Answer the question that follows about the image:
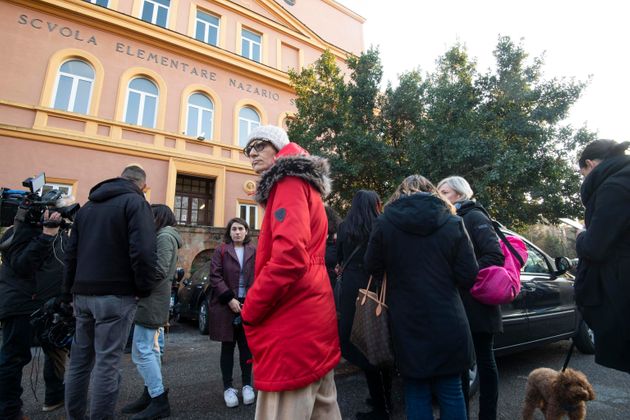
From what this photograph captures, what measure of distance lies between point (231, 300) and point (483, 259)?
2.38m

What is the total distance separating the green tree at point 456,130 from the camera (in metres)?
9.06

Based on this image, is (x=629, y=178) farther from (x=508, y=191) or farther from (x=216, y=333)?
(x=508, y=191)

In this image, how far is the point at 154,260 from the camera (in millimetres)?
2635

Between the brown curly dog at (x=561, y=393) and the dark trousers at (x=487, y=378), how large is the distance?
0.52 m

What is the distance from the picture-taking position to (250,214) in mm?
14586

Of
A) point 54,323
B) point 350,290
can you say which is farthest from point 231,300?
point 54,323

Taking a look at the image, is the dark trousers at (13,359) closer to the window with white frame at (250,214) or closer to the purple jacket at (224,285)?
the purple jacket at (224,285)

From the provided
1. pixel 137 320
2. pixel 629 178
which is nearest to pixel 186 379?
pixel 137 320

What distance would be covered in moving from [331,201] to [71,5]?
11.6m

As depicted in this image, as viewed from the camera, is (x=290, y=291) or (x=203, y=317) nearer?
(x=290, y=291)

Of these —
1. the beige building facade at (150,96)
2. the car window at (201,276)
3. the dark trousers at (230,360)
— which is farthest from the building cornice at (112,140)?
the dark trousers at (230,360)

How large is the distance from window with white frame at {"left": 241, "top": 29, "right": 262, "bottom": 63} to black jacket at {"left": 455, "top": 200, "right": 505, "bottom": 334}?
1589cm

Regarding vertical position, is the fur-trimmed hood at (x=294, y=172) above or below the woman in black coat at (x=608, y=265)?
above

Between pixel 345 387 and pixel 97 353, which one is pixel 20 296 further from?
pixel 345 387
